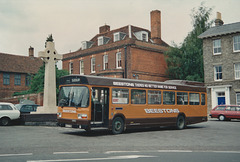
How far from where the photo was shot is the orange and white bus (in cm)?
1337

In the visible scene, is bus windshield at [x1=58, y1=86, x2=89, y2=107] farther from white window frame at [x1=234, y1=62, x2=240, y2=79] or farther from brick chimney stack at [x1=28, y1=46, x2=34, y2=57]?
brick chimney stack at [x1=28, y1=46, x2=34, y2=57]

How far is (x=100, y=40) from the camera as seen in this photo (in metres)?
44.9

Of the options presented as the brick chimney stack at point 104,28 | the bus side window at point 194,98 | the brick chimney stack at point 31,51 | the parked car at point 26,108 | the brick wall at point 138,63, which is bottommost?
the parked car at point 26,108

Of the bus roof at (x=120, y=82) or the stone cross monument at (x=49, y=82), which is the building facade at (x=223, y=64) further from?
the stone cross monument at (x=49, y=82)

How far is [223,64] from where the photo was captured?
114 ft

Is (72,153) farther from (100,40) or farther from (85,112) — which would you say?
(100,40)

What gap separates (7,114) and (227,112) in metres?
19.4

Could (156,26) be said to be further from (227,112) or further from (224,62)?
(227,112)

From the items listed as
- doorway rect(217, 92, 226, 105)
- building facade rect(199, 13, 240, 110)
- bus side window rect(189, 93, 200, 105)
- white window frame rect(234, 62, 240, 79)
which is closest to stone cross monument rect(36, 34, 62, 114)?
bus side window rect(189, 93, 200, 105)

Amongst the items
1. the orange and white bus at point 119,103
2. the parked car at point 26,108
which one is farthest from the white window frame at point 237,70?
the parked car at point 26,108

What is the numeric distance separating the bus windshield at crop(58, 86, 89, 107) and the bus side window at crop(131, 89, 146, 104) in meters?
3.05

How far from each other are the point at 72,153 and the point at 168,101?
10126mm

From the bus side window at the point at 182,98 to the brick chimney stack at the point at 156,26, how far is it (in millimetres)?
25604

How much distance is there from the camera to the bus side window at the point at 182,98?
1814 centimetres
